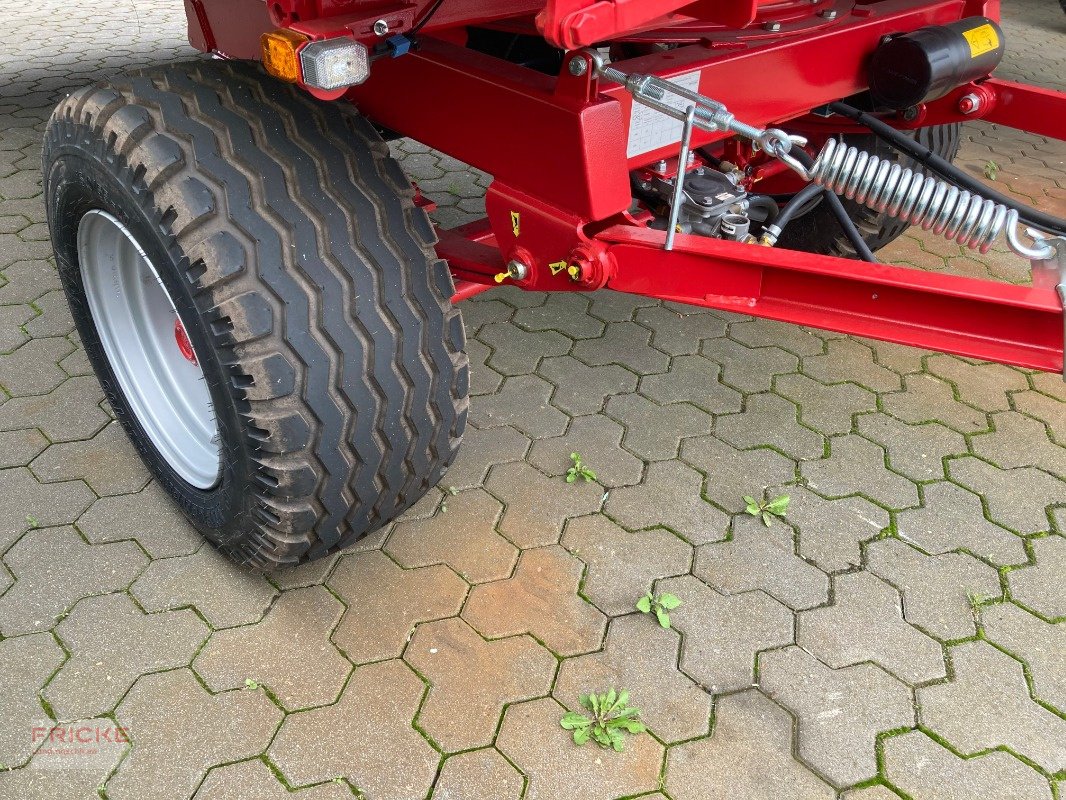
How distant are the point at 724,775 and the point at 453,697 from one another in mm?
633

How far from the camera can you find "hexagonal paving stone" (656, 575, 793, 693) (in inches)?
82.1

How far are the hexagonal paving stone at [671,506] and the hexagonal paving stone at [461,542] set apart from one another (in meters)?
0.35

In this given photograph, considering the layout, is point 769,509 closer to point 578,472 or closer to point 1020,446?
point 578,472

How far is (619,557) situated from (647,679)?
39cm

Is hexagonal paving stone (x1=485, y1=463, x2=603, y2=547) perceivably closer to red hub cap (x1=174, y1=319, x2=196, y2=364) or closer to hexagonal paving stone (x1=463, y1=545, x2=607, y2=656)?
hexagonal paving stone (x1=463, y1=545, x2=607, y2=656)

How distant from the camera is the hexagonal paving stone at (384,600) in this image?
6.97 ft

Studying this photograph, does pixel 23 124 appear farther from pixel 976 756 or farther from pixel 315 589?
pixel 976 756

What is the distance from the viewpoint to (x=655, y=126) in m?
1.94

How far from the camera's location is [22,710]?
1.95 meters

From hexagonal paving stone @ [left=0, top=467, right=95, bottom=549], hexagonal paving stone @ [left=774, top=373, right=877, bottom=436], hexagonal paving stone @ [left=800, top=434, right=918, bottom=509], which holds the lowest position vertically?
hexagonal paving stone @ [left=800, top=434, right=918, bottom=509]

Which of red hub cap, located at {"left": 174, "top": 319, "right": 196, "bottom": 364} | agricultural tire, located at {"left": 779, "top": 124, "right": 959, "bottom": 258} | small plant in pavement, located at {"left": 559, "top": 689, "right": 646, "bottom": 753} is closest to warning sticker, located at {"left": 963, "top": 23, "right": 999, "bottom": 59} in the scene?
agricultural tire, located at {"left": 779, "top": 124, "right": 959, "bottom": 258}

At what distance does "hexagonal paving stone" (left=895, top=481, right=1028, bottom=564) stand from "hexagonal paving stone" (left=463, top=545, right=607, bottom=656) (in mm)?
986

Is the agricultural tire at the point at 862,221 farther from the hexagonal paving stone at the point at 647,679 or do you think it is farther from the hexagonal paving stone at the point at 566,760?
the hexagonal paving stone at the point at 566,760

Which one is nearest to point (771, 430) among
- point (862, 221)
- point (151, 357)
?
point (862, 221)
